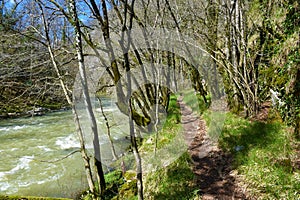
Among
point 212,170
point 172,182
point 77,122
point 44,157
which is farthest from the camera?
point 44,157

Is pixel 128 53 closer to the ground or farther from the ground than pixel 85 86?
farther from the ground

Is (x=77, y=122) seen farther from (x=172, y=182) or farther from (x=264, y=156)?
(x=264, y=156)

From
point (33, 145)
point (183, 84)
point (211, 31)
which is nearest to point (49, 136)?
point (33, 145)

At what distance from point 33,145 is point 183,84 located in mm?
16139

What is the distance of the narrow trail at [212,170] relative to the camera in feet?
16.4

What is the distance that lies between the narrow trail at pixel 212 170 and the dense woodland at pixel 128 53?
162 centimetres

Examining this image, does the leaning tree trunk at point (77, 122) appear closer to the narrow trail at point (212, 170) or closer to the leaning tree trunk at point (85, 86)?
the leaning tree trunk at point (85, 86)

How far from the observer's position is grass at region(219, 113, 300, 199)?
4.64m

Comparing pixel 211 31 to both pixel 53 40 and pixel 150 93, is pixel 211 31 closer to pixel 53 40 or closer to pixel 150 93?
pixel 150 93

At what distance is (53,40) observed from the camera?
677 centimetres

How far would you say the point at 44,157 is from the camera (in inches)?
446

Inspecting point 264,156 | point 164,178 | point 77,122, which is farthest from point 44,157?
point 264,156

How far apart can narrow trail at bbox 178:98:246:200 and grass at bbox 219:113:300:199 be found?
24 cm

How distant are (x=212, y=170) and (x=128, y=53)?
11.7ft
